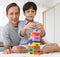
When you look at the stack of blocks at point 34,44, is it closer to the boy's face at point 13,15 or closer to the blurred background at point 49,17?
the boy's face at point 13,15

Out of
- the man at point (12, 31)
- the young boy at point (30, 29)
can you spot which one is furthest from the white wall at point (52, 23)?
the young boy at point (30, 29)

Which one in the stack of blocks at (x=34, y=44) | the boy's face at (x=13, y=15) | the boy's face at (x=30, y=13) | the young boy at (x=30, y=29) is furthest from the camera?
the boy's face at (x=13, y=15)

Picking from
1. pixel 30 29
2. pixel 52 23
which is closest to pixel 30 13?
pixel 30 29

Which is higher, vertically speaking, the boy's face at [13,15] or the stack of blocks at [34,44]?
the boy's face at [13,15]

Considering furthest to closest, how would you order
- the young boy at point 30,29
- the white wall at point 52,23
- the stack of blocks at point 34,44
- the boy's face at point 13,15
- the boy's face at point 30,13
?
the white wall at point 52,23
the boy's face at point 13,15
the boy's face at point 30,13
the young boy at point 30,29
the stack of blocks at point 34,44

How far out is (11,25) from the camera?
1631 millimetres

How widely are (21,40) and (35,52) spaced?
1.23 ft

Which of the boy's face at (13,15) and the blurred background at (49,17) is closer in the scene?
the boy's face at (13,15)

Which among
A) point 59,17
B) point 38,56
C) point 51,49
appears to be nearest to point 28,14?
point 51,49

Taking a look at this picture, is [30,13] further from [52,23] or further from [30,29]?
[52,23]

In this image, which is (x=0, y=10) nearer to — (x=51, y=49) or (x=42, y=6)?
(x=42, y=6)

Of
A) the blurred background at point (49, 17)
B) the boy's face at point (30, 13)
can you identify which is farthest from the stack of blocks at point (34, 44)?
the blurred background at point (49, 17)

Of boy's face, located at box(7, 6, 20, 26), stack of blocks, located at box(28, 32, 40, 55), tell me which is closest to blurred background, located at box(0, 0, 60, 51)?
boy's face, located at box(7, 6, 20, 26)

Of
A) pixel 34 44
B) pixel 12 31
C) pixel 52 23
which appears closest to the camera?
pixel 34 44
